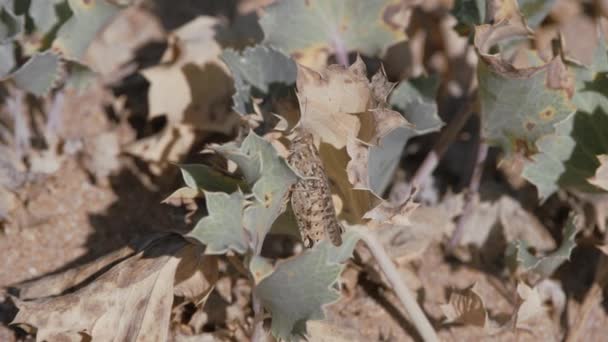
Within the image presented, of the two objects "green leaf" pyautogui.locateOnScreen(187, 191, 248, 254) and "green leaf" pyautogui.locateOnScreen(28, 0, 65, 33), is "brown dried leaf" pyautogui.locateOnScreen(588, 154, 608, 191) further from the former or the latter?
"green leaf" pyautogui.locateOnScreen(28, 0, 65, 33)

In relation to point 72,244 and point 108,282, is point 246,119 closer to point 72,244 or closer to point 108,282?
point 108,282

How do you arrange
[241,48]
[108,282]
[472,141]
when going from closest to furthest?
1. [108,282]
2. [241,48]
3. [472,141]

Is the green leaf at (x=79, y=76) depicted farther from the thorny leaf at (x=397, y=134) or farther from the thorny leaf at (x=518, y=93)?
the thorny leaf at (x=518, y=93)

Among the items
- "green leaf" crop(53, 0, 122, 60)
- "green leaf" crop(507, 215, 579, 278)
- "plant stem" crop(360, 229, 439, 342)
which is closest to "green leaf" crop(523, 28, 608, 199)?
→ "green leaf" crop(507, 215, 579, 278)

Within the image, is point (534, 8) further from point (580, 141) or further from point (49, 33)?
point (49, 33)

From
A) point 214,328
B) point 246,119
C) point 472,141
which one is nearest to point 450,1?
point 472,141

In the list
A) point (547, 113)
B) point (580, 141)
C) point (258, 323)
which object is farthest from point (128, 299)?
point (580, 141)
